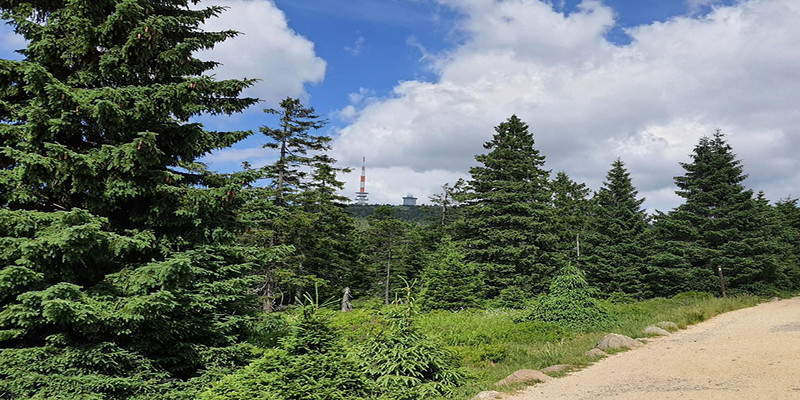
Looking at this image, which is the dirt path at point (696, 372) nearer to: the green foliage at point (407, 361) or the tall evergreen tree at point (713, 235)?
the green foliage at point (407, 361)

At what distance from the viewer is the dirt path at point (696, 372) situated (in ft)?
19.1

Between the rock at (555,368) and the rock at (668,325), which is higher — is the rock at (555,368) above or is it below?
below

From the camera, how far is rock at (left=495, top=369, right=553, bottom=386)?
23.6 feet

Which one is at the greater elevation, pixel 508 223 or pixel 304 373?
pixel 508 223

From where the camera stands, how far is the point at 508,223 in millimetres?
25219

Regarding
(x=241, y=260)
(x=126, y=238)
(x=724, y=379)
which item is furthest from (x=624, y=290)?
(x=126, y=238)

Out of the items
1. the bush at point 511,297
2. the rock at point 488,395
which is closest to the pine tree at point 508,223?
the bush at point 511,297

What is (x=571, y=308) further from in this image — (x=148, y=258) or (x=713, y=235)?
(x=713, y=235)

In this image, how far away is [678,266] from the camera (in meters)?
28.8

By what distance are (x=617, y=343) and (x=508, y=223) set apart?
52.5ft

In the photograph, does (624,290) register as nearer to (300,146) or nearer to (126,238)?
(300,146)

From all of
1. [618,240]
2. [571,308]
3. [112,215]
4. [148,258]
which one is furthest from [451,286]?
[618,240]

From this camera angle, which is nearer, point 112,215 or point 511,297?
point 112,215

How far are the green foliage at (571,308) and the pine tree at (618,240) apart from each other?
19.4m
